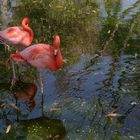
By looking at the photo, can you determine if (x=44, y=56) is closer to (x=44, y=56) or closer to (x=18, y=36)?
(x=44, y=56)

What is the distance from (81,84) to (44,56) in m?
0.77

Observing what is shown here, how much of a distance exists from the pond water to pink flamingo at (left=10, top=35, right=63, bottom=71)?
0.31m

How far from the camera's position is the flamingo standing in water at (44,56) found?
5.98 metres

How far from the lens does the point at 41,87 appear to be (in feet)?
20.2

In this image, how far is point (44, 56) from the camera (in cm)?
610

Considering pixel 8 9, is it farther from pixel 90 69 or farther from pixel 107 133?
pixel 107 133

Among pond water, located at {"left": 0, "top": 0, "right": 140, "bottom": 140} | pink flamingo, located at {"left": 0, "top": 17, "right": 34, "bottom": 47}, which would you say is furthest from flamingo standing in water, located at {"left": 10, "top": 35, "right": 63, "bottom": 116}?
pink flamingo, located at {"left": 0, "top": 17, "right": 34, "bottom": 47}

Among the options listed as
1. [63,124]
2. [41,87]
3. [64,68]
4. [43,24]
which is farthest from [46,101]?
[43,24]

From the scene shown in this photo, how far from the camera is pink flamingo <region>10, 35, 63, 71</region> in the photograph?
19.6ft

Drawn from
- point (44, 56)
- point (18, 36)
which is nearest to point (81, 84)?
point (44, 56)

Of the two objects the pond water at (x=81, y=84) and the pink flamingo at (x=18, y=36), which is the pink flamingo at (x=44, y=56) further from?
the pink flamingo at (x=18, y=36)

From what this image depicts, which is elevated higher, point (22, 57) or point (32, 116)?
point (22, 57)

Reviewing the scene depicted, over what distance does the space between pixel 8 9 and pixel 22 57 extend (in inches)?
183

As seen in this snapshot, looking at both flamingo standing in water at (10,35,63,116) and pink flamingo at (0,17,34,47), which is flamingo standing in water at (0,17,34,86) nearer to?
pink flamingo at (0,17,34,47)
